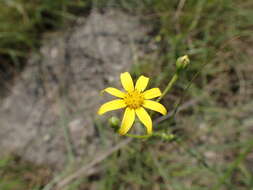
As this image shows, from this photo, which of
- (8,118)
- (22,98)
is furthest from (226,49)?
Result: (8,118)

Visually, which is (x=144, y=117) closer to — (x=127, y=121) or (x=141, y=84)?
(x=127, y=121)

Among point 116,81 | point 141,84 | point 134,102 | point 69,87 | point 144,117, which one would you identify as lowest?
point 144,117

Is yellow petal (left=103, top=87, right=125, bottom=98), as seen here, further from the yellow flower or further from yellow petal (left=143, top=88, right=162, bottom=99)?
yellow petal (left=143, top=88, right=162, bottom=99)

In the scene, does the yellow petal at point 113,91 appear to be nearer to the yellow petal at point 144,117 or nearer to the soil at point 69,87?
the yellow petal at point 144,117

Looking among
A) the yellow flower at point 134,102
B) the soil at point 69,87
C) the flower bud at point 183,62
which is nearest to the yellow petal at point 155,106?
the yellow flower at point 134,102

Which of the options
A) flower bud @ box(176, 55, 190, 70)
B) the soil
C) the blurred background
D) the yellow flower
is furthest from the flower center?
the soil

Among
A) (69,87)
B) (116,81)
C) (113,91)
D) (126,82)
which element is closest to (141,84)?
(126,82)

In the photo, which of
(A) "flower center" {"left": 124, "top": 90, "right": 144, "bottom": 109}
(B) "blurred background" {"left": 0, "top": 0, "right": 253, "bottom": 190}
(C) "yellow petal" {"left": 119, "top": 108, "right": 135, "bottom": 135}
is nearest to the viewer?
(C) "yellow petal" {"left": 119, "top": 108, "right": 135, "bottom": 135}
